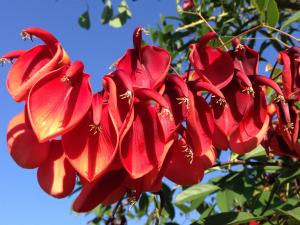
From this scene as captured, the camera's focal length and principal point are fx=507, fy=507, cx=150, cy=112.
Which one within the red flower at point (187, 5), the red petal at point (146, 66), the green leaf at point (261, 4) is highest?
the red petal at point (146, 66)

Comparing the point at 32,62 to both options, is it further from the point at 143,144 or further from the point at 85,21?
the point at 85,21

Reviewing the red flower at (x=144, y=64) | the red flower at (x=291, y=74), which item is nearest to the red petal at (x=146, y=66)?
the red flower at (x=144, y=64)

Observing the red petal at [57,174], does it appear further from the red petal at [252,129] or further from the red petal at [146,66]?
the red petal at [252,129]

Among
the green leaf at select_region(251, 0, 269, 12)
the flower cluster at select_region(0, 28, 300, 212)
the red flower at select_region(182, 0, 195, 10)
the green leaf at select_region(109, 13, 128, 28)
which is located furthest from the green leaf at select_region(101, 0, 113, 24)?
the flower cluster at select_region(0, 28, 300, 212)

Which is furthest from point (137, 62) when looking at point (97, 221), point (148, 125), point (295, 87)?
point (97, 221)

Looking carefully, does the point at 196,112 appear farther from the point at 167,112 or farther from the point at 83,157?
the point at 83,157

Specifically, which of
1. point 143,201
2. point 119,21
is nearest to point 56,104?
point 143,201

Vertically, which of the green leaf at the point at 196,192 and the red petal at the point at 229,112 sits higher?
the red petal at the point at 229,112
